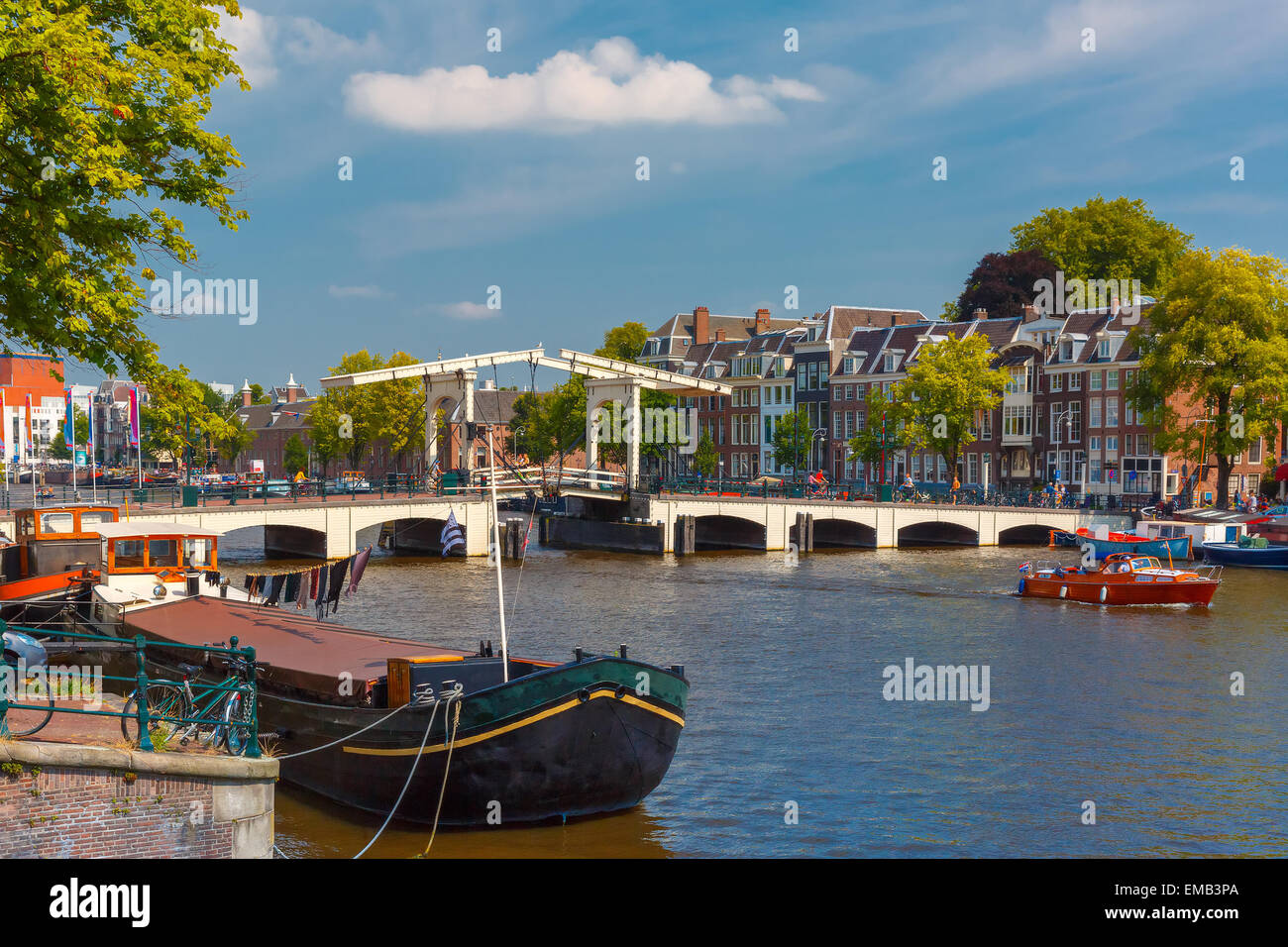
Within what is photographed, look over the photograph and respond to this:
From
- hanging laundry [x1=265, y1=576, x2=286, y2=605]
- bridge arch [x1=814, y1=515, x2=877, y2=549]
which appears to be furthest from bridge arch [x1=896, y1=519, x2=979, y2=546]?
hanging laundry [x1=265, y1=576, x2=286, y2=605]

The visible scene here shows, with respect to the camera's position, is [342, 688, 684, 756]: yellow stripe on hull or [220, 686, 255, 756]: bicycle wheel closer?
[220, 686, 255, 756]: bicycle wheel

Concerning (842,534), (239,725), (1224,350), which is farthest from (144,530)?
(1224,350)

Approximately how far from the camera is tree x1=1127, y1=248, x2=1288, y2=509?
212ft

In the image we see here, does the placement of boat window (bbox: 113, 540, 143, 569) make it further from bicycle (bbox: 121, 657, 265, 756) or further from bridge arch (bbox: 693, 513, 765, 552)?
bridge arch (bbox: 693, 513, 765, 552)

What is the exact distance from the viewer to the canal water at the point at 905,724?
57.4 feet

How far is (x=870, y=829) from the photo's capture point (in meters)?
17.9

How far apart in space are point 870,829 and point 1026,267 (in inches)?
3405

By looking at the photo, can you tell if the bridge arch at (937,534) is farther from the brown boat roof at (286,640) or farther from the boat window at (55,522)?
the brown boat roof at (286,640)

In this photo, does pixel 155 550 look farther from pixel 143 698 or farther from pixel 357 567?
pixel 143 698

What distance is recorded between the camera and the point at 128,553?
89.9 ft

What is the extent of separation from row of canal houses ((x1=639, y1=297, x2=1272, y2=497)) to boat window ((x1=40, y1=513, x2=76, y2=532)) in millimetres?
61347

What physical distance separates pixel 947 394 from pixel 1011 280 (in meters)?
25.9
